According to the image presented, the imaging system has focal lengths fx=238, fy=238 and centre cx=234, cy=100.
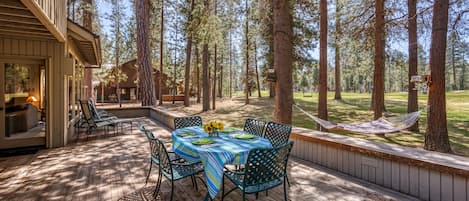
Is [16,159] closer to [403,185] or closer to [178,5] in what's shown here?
[403,185]

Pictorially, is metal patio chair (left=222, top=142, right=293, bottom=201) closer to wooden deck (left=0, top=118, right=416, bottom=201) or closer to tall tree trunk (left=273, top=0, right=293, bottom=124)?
wooden deck (left=0, top=118, right=416, bottom=201)

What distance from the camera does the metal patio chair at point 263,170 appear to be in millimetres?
2191

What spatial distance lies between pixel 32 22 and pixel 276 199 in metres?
4.33

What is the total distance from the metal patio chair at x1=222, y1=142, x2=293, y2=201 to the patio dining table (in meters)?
0.20

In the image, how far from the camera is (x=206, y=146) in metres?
2.60

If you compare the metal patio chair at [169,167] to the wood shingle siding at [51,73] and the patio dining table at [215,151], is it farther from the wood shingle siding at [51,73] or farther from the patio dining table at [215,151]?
the wood shingle siding at [51,73]

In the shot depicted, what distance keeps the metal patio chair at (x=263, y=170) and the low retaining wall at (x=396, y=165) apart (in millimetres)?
1556

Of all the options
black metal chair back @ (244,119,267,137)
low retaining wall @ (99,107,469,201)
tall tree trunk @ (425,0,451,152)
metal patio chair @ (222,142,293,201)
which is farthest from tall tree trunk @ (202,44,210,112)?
metal patio chair @ (222,142,293,201)

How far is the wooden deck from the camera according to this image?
9.45ft

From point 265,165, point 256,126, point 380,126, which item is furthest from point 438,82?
point 265,165

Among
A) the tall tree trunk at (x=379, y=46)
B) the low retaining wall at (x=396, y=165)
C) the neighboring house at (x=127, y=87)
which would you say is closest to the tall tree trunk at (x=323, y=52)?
the tall tree trunk at (x=379, y=46)

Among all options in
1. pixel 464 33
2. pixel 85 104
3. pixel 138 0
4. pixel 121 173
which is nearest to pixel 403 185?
pixel 121 173

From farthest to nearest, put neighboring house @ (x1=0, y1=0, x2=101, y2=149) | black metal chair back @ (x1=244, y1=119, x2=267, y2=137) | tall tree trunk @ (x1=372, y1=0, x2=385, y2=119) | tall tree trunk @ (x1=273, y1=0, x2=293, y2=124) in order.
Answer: tall tree trunk @ (x1=372, y1=0, x2=385, y2=119), tall tree trunk @ (x1=273, y1=0, x2=293, y2=124), neighboring house @ (x1=0, y1=0, x2=101, y2=149), black metal chair back @ (x1=244, y1=119, x2=267, y2=137)

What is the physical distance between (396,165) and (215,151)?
90.7 inches
